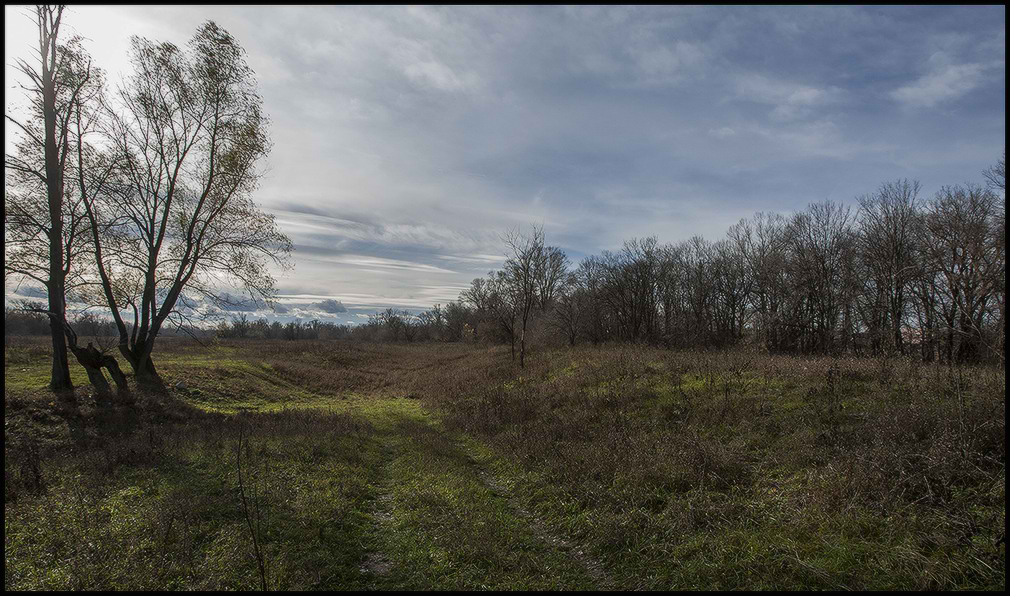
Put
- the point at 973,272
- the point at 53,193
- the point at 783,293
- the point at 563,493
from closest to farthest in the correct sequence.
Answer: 1. the point at 973,272
2. the point at 563,493
3. the point at 53,193
4. the point at 783,293

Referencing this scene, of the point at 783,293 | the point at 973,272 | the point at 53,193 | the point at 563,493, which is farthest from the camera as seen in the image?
the point at 783,293

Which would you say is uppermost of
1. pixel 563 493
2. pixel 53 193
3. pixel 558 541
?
pixel 53 193

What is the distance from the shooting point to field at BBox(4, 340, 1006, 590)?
4566 millimetres

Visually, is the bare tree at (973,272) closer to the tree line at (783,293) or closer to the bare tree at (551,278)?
the tree line at (783,293)

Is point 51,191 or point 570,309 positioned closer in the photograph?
point 51,191

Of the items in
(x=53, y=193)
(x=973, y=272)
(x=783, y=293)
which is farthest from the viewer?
(x=783, y=293)

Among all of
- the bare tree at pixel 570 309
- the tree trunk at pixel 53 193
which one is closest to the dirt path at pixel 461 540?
the tree trunk at pixel 53 193

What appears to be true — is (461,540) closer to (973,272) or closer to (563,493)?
(563,493)

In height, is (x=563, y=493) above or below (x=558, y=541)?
above

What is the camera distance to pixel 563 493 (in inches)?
280

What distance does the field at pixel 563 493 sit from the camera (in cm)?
457

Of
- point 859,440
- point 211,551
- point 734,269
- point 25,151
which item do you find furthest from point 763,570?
point 734,269

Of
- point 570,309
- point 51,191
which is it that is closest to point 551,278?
point 570,309

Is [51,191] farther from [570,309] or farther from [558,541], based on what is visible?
[570,309]
